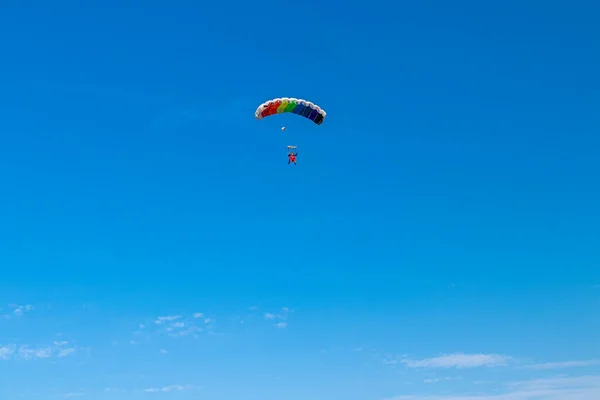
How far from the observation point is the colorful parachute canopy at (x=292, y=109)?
11750cm

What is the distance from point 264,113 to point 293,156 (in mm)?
9644

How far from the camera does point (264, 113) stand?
4660 inches

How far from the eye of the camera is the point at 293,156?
123875mm

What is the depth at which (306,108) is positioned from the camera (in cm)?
11981

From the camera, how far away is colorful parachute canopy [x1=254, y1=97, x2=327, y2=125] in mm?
117500

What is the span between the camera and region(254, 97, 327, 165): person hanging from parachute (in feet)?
386

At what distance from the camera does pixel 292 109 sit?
393 ft

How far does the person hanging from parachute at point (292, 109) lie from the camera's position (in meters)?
118

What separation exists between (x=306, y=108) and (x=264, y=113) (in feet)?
22.6

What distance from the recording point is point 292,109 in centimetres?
11975

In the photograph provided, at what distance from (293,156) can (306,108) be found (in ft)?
28.7
